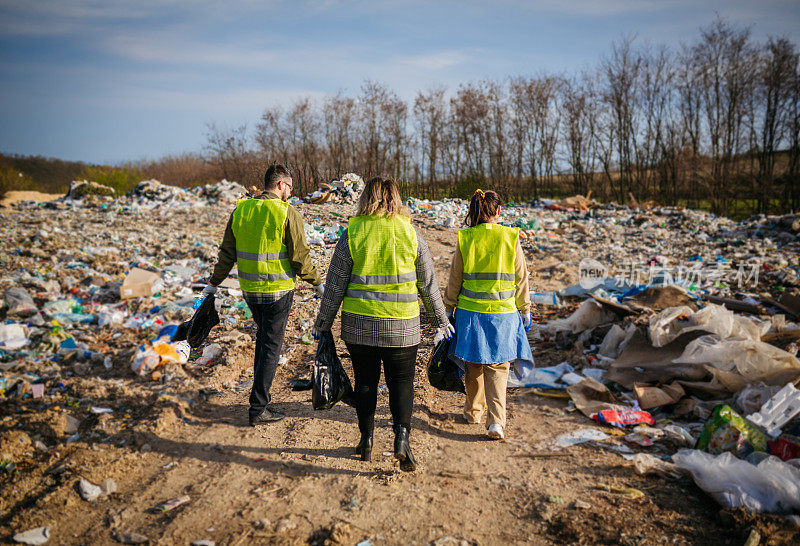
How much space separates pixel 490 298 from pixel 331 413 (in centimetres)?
158

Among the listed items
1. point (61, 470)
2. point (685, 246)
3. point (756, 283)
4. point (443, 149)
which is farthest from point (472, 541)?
point (443, 149)

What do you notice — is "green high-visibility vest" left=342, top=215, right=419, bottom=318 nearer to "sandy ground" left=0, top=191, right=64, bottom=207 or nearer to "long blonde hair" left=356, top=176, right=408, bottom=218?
"long blonde hair" left=356, top=176, right=408, bottom=218

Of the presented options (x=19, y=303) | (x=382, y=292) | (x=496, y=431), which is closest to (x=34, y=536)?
(x=382, y=292)

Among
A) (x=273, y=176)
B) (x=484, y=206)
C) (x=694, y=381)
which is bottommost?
(x=694, y=381)

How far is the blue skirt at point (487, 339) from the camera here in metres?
3.19

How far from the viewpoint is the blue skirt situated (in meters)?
3.19

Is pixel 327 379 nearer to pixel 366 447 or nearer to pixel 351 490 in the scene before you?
pixel 366 447

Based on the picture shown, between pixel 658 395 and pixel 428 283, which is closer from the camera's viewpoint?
pixel 428 283

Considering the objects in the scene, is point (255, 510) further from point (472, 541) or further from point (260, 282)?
point (260, 282)

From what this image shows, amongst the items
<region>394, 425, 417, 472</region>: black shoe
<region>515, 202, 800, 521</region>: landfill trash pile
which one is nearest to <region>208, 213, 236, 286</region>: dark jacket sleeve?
<region>394, 425, 417, 472</region>: black shoe

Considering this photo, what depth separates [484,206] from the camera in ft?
10.4

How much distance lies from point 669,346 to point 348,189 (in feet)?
36.2

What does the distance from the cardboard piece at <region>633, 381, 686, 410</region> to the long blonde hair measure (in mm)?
2585

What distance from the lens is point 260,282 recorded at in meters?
3.23
